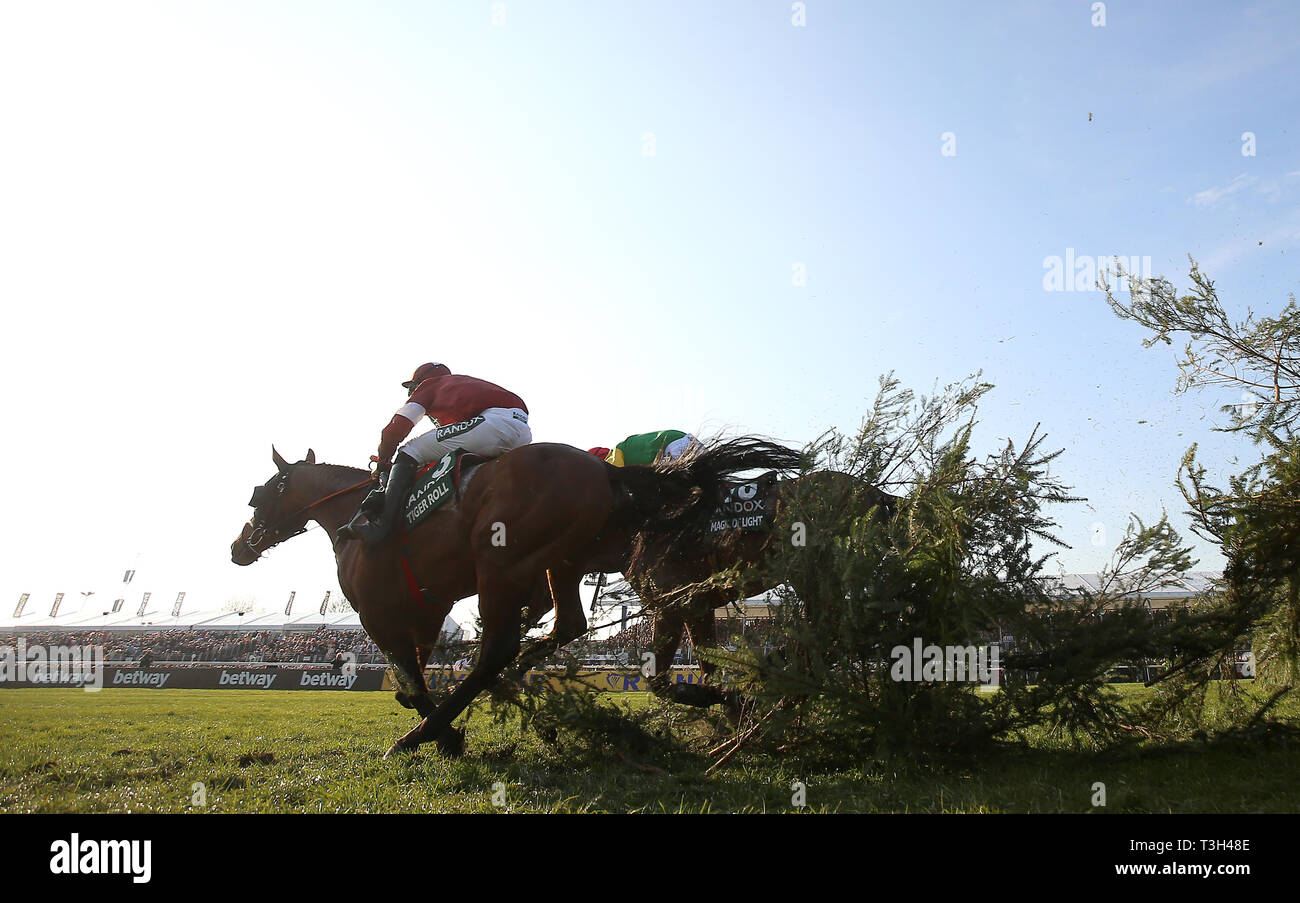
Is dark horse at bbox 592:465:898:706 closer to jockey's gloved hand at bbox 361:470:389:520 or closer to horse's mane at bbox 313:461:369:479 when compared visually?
jockey's gloved hand at bbox 361:470:389:520

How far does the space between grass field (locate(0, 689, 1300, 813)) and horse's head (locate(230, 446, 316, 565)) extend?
2.02 metres

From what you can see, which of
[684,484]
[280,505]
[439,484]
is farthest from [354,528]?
[684,484]

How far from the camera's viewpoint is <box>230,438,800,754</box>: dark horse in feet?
16.9

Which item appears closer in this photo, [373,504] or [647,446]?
[373,504]

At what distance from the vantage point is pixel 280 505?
7.23m

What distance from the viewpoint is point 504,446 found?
570 centimetres

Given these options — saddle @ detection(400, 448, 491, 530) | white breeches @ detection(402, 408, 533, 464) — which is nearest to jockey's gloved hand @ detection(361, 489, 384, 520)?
saddle @ detection(400, 448, 491, 530)

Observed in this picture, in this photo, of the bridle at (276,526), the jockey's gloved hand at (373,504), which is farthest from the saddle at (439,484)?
the bridle at (276,526)
